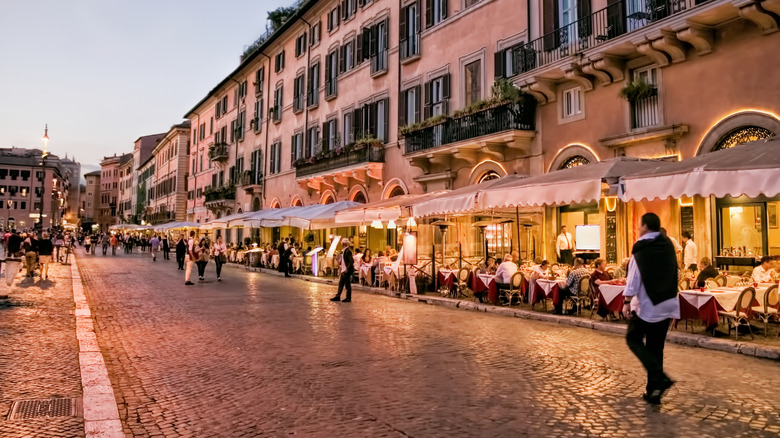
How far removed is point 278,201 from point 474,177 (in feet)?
67.9

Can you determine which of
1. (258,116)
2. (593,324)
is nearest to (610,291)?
(593,324)

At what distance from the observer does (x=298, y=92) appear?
35.4 meters

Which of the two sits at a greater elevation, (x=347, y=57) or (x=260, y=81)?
(x=260, y=81)

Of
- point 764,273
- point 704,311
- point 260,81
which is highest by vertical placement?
point 260,81

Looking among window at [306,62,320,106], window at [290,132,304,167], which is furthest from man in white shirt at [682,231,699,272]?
window at [290,132,304,167]

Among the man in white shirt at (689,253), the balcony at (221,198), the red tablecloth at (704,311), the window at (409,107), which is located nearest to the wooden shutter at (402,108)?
the window at (409,107)

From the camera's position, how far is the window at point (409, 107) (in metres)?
24.1

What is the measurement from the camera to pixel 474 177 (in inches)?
798

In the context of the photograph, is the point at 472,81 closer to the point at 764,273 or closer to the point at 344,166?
the point at 344,166

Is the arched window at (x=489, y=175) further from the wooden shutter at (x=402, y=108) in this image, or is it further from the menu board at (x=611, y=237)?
the wooden shutter at (x=402, y=108)

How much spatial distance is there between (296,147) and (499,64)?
60.6ft

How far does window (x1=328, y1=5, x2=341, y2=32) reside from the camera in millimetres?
31250

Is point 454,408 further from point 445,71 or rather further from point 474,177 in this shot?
point 445,71

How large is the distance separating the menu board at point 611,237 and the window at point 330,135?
56.6 feet
